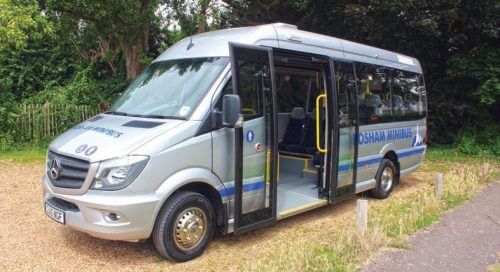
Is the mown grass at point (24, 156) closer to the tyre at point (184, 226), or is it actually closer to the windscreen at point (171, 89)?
the windscreen at point (171, 89)

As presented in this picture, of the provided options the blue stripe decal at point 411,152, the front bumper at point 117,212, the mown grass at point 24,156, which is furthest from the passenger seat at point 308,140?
the mown grass at point 24,156

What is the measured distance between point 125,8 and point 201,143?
28.2 ft

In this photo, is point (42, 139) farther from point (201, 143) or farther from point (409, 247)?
point (409, 247)

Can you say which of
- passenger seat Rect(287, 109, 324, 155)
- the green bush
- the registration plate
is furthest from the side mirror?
the green bush

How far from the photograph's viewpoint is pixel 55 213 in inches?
188

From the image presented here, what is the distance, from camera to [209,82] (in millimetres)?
5098

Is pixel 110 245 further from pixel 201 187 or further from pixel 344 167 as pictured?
pixel 344 167

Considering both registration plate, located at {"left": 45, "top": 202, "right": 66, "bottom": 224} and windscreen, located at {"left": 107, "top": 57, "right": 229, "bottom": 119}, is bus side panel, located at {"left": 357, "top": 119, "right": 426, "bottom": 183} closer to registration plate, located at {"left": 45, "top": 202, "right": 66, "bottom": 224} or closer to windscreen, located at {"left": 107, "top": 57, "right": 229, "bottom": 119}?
windscreen, located at {"left": 107, "top": 57, "right": 229, "bottom": 119}

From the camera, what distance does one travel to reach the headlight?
4344mm

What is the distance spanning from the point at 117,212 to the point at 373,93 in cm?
508

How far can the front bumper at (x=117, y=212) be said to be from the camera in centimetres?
433

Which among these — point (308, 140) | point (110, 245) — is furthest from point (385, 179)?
point (110, 245)

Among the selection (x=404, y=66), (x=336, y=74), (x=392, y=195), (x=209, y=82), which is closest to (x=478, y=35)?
(x=404, y=66)

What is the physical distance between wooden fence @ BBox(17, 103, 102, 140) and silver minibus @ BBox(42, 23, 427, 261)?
8280 millimetres
